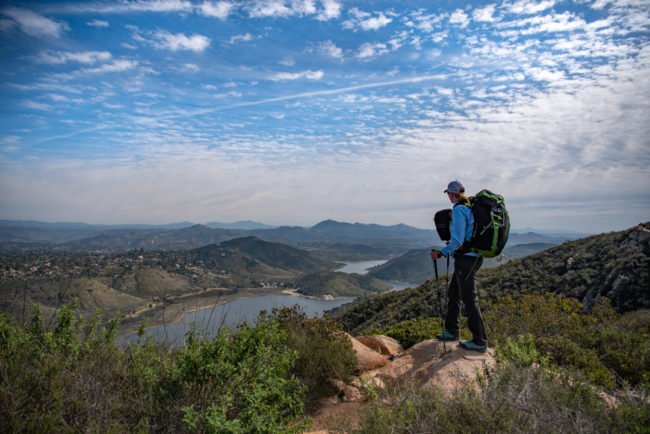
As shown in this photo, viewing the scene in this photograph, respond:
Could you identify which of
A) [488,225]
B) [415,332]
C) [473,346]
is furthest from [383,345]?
[488,225]

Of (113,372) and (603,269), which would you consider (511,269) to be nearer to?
(603,269)

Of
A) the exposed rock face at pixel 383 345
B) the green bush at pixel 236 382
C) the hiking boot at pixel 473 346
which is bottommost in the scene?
the exposed rock face at pixel 383 345

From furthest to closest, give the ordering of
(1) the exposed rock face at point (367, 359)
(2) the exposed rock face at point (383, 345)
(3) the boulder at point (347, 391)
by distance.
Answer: (2) the exposed rock face at point (383, 345) → (1) the exposed rock face at point (367, 359) → (3) the boulder at point (347, 391)

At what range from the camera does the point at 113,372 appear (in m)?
3.12

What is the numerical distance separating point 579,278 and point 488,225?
14.1 m

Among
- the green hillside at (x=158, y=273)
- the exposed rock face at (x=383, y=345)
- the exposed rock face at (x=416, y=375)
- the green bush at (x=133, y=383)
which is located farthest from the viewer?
the green hillside at (x=158, y=273)

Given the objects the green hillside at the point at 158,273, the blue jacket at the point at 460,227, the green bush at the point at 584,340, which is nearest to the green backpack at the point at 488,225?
the blue jacket at the point at 460,227

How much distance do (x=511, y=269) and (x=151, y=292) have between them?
261 feet

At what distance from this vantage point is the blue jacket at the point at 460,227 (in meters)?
4.46

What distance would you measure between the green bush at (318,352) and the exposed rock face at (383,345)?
5.09 ft

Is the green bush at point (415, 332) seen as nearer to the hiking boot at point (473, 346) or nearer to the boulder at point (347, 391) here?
the hiking boot at point (473, 346)

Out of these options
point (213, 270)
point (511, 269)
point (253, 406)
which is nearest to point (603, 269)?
point (511, 269)

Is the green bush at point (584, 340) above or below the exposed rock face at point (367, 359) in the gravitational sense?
above

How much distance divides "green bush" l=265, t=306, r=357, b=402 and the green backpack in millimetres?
2383
